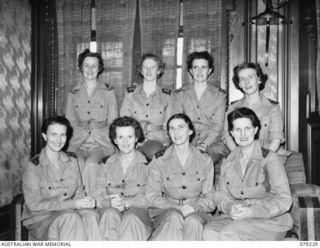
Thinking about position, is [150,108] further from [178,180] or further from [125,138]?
[178,180]

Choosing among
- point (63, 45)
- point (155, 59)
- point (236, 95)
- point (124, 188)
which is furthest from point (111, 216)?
point (63, 45)

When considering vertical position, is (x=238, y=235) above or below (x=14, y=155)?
below

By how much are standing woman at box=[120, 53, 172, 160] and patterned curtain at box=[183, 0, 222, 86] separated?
27.7 inches

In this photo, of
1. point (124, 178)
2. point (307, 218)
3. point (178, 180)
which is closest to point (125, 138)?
point (124, 178)

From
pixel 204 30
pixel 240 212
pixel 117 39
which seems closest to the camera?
pixel 240 212

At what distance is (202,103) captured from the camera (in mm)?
3707

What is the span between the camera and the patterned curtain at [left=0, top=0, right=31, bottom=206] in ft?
12.5

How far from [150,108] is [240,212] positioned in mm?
1462

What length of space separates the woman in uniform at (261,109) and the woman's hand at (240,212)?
2.85 ft

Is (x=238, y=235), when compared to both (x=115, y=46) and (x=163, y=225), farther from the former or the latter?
(x=115, y=46)

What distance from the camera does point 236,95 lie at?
4336 millimetres

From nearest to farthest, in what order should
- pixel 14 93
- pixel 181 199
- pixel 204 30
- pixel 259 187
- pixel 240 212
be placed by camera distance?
pixel 240 212 → pixel 259 187 → pixel 181 199 → pixel 14 93 → pixel 204 30

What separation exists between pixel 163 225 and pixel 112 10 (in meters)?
2.70

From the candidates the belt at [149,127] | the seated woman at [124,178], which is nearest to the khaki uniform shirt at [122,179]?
the seated woman at [124,178]
